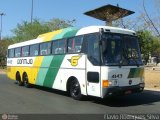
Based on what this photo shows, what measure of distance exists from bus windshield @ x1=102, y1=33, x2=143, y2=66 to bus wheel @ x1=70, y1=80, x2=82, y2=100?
228 cm

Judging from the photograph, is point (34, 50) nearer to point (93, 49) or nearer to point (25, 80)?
point (25, 80)

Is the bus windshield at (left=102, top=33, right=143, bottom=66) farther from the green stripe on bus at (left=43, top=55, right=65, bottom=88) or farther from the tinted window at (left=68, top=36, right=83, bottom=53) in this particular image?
the green stripe on bus at (left=43, top=55, right=65, bottom=88)

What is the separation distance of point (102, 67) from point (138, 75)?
194 cm

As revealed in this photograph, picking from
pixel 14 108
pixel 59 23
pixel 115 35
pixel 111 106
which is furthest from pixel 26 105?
pixel 59 23

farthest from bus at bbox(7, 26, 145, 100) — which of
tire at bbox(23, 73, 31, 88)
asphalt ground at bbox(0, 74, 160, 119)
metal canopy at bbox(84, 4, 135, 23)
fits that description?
metal canopy at bbox(84, 4, 135, 23)

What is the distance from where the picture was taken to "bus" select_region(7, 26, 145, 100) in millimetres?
13914

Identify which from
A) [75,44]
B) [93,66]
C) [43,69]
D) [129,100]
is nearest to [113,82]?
A: [93,66]

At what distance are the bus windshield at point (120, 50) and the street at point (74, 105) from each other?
169cm

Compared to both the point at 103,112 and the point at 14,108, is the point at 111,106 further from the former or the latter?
the point at 14,108

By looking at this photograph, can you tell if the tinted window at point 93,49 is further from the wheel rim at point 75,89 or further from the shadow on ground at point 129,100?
the shadow on ground at point 129,100

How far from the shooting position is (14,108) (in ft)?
44.2

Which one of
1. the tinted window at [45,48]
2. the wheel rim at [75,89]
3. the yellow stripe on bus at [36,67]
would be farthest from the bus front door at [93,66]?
the yellow stripe on bus at [36,67]

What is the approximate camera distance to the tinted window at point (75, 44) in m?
15.5

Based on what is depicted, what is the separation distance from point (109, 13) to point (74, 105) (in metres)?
17.1
